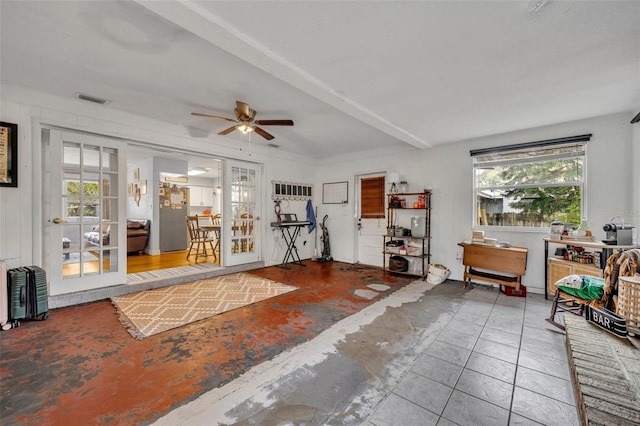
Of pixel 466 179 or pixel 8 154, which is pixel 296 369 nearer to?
pixel 8 154

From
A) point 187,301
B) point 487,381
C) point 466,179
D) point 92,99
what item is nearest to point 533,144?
point 466,179

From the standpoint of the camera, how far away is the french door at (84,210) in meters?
3.24

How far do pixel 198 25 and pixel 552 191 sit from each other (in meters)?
4.90

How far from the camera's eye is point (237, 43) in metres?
1.92

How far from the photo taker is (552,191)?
3.89 meters

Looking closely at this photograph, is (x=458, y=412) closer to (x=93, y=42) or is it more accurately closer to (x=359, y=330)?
(x=359, y=330)

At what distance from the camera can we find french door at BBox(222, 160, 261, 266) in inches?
196

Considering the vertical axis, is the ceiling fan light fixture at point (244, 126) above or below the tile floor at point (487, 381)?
above

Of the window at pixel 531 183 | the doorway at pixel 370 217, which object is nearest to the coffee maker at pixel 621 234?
the window at pixel 531 183

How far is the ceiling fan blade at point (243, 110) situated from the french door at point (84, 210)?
199 centimetres

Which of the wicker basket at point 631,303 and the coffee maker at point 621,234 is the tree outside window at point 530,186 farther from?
the wicker basket at point 631,303

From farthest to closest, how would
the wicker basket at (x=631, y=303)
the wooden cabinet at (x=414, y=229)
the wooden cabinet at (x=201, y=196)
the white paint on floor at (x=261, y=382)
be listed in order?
the wooden cabinet at (x=201, y=196) < the wooden cabinet at (x=414, y=229) < the white paint on floor at (x=261, y=382) < the wicker basket at (x=631, y=303)

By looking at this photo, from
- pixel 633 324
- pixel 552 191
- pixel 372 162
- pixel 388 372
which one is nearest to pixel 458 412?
pixel 388 372

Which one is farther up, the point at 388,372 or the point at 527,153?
the point at 527,153
